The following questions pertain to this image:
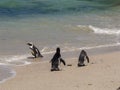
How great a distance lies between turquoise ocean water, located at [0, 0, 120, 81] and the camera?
21234 millimetres

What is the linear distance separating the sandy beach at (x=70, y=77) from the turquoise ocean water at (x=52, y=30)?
75cm

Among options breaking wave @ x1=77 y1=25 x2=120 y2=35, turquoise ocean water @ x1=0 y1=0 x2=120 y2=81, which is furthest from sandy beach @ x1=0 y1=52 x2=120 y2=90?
breaking wave @ x1=77 y1=25 x2=120 y2=35

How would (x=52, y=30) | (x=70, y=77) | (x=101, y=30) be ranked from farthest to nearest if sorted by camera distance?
(x=101, y=30)
(x=52, y=30)
(x=70, y=77)

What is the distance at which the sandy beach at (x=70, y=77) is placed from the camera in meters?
13.9

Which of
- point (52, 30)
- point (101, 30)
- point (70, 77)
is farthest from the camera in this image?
point (101, 30)

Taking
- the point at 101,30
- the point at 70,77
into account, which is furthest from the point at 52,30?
the point at 70,77

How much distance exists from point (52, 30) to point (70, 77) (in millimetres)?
11779

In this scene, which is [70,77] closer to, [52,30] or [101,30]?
[52,30]

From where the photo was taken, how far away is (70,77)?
50.3 feet

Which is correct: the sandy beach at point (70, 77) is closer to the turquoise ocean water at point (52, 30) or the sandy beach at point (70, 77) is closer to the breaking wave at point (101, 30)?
the turquoise ocean water at point (52, 30)

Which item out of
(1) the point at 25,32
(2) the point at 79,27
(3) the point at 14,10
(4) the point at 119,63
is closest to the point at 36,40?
(1) the point at 25,32

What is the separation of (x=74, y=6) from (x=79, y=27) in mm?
15338

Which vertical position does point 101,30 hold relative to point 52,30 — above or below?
below

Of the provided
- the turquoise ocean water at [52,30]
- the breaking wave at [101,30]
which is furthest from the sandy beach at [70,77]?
the breaking wave at [101,30]
